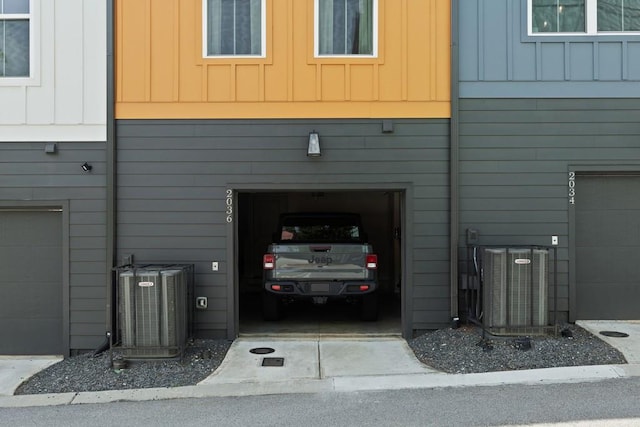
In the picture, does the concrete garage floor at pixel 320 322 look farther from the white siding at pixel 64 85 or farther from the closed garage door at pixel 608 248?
the white siding at pixel 64 85

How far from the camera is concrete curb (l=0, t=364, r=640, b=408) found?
497 cm

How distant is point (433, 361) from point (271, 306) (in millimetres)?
2895

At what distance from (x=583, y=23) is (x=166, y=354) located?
719 cm

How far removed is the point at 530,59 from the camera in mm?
6793

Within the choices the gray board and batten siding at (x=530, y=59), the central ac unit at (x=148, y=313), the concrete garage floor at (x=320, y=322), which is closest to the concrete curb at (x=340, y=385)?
the central ac unit at (x=148, y=313)

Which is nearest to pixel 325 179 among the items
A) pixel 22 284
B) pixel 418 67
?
pixel 418 67

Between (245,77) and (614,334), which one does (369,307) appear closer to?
(614,334)

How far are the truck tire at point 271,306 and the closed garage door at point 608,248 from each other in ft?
14.7

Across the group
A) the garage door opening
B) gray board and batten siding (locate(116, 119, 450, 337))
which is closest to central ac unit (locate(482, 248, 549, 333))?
gray board and batten siding (locate(116, 119, 450, 337))

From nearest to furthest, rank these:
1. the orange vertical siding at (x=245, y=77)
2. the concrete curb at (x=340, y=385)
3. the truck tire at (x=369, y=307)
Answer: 1. the concrete curb at (x=340, y=385)
2. the orange vertical siding at (x=245, y=77)
3. the truck tire at (x=369, y=307)

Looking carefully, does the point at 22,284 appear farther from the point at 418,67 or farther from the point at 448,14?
the point at 448,14

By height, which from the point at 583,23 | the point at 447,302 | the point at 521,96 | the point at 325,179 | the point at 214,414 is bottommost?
the point at 214,414

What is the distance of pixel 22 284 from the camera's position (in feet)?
22.7

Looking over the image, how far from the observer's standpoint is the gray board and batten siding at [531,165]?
678 cm
